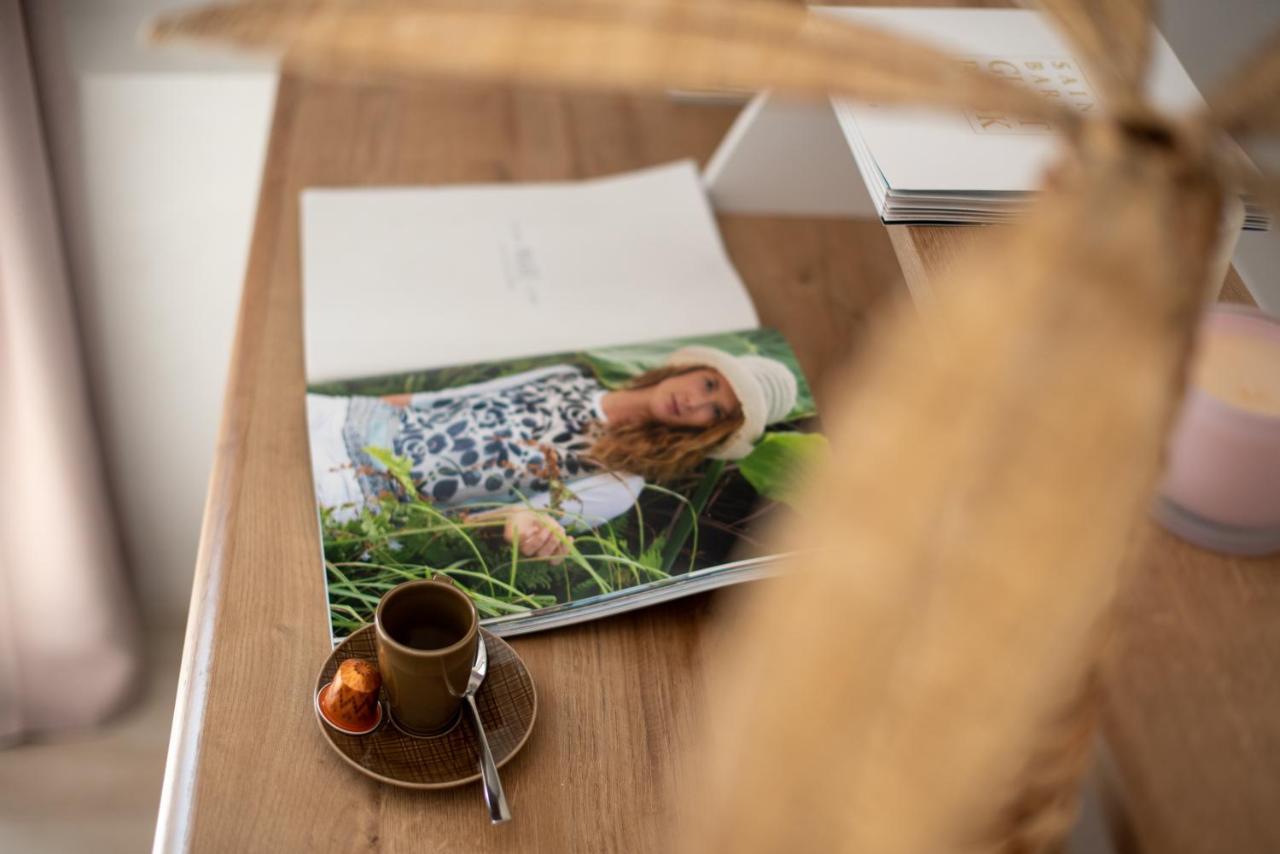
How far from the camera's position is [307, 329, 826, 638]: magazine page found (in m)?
0.59

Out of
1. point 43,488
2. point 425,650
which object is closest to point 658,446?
point 425,650

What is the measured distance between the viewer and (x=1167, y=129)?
224 mm

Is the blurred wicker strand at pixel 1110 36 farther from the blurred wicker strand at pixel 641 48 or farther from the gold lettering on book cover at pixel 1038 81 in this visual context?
the gold lettering on book cover at pixel 1038 81

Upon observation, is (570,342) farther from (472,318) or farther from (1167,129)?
(1167,129)

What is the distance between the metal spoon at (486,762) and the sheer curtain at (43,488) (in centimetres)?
69

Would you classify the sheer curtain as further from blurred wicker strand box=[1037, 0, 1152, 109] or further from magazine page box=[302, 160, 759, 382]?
blurred wicker strand box=[1037, 0, 1152, 109]

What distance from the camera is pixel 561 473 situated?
0.65 m

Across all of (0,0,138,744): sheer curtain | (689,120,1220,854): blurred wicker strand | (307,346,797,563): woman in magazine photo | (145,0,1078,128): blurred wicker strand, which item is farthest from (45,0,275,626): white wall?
(689,120,1220,854): blurred wicker strand

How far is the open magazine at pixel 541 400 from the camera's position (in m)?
0.60

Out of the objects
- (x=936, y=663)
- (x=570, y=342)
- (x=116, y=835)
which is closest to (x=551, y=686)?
(x=570, y=342)

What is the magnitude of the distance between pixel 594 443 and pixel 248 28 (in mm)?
415

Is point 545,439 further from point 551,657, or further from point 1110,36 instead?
point 1110,36

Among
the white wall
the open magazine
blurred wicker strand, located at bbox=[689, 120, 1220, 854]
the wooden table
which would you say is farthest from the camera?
the white wall

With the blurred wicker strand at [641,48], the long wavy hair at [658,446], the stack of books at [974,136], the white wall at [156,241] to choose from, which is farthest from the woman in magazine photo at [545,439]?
the white wall at [156,241]
